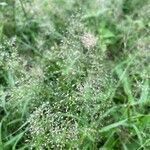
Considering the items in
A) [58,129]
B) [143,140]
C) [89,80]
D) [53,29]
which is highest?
[53,29]

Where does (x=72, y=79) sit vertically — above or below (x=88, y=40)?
below

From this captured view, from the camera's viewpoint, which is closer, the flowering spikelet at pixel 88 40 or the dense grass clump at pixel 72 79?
the dense grass clump at pixel 72 79

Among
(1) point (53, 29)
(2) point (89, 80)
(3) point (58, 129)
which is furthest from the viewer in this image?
(1) point (53, 29)

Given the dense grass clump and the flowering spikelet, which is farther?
the flowering spikelet

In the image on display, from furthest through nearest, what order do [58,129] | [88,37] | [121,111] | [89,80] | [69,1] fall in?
1. [69,1]
2. [88,37]
3. [121,111]
4. [89,80]
5. [58,129]

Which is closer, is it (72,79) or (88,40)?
(72,79)

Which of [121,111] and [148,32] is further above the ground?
[148,32]

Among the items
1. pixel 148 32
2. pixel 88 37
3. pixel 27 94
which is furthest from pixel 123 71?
pixel 27 94

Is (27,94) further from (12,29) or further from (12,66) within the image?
A: (12,29)
